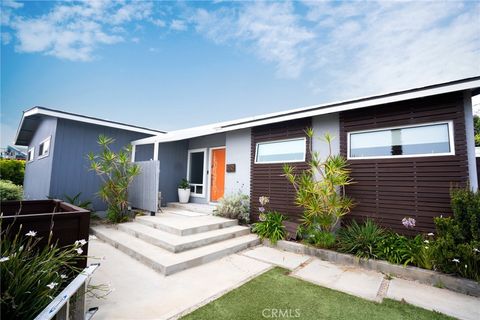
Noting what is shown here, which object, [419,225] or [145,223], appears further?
[145,223]

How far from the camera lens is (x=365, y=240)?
4.55m

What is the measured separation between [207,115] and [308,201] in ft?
49.2

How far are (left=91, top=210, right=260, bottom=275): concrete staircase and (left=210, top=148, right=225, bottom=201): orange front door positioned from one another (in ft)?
7.49

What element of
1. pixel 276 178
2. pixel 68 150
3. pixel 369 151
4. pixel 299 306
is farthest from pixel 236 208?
pixel 68 150

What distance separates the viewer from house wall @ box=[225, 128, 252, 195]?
7582 millimetres

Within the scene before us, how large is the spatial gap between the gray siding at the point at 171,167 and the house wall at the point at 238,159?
2965 mm

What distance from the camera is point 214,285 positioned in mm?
3479

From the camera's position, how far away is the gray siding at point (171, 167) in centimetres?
961

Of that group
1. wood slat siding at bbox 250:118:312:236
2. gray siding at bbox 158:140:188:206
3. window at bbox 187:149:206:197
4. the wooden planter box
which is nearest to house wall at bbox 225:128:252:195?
wood slat siding at bbox 250:118:312:236

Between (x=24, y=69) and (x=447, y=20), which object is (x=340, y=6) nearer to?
(x=447, y=20)

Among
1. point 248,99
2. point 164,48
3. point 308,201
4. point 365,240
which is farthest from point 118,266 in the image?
point 248,99

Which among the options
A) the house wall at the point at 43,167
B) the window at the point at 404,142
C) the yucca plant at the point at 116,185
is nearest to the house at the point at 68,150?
the house wall at the point at 43,167

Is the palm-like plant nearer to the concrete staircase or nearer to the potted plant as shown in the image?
the concrete staircase

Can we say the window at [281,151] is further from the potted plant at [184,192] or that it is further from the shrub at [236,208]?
the potted plant at [184,192]
